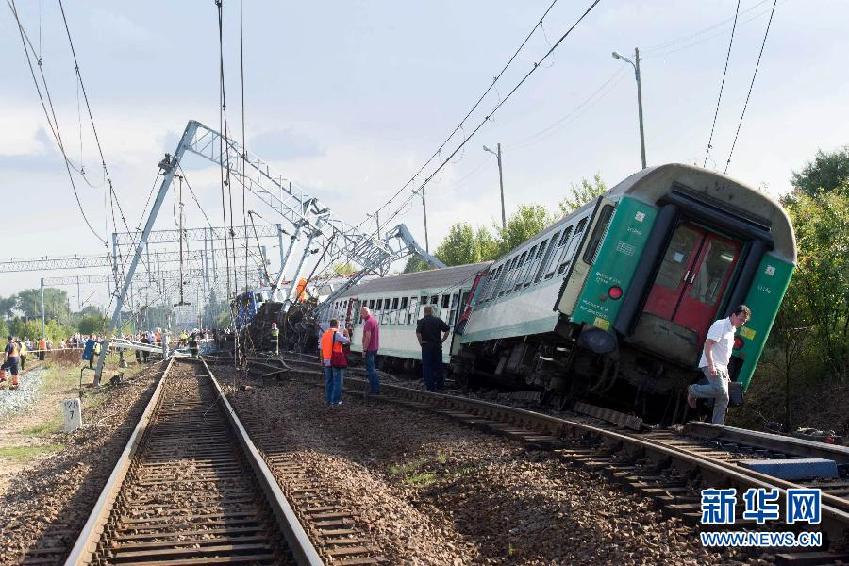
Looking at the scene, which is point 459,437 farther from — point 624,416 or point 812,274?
point 812,274

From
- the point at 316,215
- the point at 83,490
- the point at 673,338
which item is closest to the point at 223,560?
the point at 83,490

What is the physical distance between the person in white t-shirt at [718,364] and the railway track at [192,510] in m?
4.88

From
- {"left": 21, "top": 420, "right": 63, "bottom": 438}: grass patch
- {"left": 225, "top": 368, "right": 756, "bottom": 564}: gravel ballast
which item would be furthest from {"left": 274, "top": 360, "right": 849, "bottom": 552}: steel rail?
{"left": 21, "top": 420, "right": 63, "bottom": 438}: grass patch

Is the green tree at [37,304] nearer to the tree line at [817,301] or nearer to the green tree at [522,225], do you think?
the green tree at [522,225]

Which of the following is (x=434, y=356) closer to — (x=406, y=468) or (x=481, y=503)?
(x=406, y=468)

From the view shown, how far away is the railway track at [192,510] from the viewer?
697cm

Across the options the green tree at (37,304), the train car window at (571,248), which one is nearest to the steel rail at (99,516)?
the train car window at (571,248)

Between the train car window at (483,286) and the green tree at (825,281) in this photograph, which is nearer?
the green tree at (825,281)

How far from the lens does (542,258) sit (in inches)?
597

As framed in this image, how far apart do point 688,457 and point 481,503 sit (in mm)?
1769

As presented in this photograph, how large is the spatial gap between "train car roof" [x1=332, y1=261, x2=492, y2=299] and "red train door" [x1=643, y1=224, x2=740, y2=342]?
8.40 metres

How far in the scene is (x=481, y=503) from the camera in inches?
329

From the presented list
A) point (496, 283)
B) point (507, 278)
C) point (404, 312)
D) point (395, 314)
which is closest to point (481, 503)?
point (507, 278)

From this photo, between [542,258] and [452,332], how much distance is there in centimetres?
644
